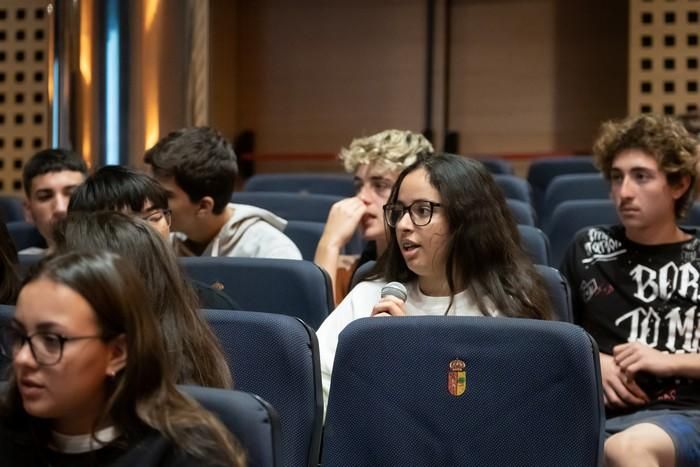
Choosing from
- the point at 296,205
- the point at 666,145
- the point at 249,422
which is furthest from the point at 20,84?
the point at 249,422

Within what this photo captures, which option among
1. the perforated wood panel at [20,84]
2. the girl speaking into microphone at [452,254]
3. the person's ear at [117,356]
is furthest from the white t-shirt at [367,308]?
the perforated wood panel at [20,84]

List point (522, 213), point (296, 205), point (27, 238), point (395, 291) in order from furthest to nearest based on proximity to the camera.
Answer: point (296, 205)
point (27, 238)
point (522, 213)
point (395, 291)

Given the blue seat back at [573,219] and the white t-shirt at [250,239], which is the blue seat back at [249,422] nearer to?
the white t-shirt at [250,239]

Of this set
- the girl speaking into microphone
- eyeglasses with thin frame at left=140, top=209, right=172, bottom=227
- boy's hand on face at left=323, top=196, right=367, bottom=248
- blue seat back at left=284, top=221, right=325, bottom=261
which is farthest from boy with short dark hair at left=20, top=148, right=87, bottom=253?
the girl speaking into microphone

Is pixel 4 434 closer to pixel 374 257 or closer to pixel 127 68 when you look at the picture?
pixel 374 257

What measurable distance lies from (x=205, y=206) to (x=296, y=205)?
82cm

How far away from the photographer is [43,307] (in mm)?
1552

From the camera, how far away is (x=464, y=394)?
2.18 meters

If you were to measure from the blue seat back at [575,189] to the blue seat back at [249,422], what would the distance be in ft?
10.3

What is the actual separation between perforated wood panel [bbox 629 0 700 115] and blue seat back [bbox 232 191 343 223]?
2.82 metres

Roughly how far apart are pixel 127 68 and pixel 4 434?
262cm

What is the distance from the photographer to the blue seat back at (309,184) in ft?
16.1

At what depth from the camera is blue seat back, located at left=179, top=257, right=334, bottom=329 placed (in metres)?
2.79

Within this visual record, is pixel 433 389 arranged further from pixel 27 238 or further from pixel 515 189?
pixel 515 189
